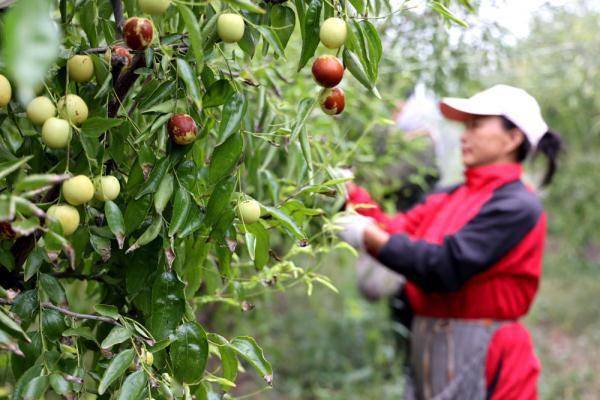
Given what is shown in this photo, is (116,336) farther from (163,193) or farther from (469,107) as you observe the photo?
(469,107)

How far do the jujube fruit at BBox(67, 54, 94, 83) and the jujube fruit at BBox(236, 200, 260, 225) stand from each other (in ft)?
0.71

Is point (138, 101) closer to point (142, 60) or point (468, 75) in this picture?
point (142, 60)

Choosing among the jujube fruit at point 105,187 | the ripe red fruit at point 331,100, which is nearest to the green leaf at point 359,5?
the ripe red fruit at point 331,100

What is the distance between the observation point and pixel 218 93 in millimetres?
726

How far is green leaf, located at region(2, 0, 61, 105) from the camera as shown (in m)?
0.36

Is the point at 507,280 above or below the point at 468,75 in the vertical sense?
below

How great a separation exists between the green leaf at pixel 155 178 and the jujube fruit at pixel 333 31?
0.22 m

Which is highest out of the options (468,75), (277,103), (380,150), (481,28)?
(277,103)

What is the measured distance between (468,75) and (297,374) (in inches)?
92.4

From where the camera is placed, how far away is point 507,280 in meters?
1.98

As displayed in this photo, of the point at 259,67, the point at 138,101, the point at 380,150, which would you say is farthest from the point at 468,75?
the point at 138,101

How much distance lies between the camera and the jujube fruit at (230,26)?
2.16 ft

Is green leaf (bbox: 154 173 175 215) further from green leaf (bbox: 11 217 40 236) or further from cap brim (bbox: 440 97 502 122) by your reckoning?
cap brim (bbox: 440 97 502 122)

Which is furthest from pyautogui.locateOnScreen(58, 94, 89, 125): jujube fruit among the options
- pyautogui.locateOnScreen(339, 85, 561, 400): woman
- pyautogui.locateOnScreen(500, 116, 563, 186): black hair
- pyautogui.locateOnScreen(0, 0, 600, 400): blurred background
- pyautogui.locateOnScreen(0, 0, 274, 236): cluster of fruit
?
pyautogui.locateOnScreen(500, 116, 563, 186): black hair
